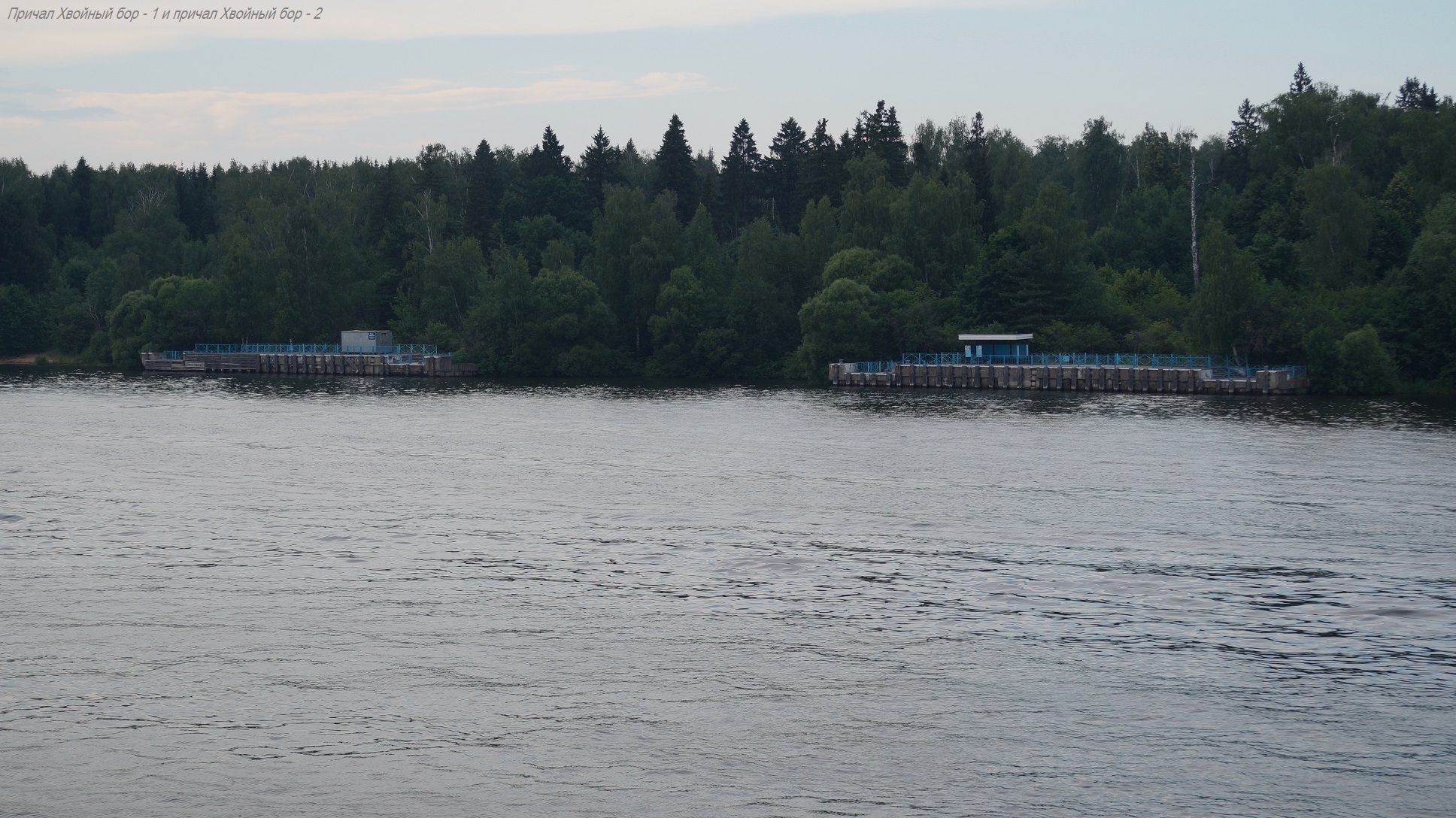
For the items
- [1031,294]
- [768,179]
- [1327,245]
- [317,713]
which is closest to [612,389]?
[1031,294]

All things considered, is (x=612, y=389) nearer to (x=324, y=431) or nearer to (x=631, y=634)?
(x=324, y=431)

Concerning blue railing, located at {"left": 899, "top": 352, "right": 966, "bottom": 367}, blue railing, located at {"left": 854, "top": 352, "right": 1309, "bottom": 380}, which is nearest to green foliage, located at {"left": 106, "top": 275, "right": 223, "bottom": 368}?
blue railing, located at {"left": 854, "top": 352, "right": 1309, "bottom": 380}

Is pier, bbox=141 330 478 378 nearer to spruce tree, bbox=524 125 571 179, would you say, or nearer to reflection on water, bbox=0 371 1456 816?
spruce tree, bbox=524 125 571 179

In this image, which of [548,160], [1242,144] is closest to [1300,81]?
[1242,144]

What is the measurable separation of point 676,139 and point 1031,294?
71507mm

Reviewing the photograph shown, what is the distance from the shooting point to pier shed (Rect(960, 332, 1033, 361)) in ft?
376

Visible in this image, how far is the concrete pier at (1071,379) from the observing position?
97.2 m

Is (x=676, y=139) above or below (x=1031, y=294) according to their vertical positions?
above

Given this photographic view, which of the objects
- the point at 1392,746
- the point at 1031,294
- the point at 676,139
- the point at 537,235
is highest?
the point at 676,139

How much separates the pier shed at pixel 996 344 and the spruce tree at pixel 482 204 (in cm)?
7819

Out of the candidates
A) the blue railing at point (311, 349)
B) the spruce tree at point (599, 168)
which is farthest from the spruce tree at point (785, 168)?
the blue railing at point (311, 349)

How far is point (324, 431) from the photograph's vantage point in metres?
75.7

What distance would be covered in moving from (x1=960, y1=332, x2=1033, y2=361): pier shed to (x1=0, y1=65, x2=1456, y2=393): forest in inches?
106

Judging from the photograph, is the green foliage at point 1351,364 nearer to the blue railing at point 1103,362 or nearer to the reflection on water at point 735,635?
the blue railing at point 1103,362
